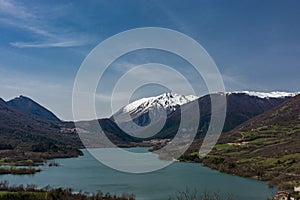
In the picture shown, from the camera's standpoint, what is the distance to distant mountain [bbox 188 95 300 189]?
39969 mm

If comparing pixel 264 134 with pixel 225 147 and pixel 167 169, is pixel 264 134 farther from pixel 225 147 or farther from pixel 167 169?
pixel 167 169

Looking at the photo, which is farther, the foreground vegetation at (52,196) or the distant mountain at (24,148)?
the distant mountain at (24,148)

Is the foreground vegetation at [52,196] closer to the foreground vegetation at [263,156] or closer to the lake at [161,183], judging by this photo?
the lake at [161,183]

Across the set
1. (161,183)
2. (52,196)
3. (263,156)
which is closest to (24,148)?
(161,183)

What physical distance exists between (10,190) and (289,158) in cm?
3152

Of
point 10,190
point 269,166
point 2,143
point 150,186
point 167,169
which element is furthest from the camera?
point 2,143

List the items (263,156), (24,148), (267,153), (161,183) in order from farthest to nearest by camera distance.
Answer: (24,148), (267,153), (263,156), (161,183)

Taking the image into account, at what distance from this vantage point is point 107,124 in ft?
506

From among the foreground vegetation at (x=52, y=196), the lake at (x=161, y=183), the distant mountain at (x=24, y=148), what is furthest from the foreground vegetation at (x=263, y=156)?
the distant mountain at (x=24, y=148)

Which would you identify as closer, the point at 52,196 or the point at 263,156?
the point at 52,196

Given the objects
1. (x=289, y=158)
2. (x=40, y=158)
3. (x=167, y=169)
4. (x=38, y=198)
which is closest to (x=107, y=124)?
(x=40, y=158)

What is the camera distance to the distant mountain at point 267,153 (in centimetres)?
3997

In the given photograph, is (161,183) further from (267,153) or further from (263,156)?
(267,153)

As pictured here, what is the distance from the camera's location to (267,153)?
51406 mm
